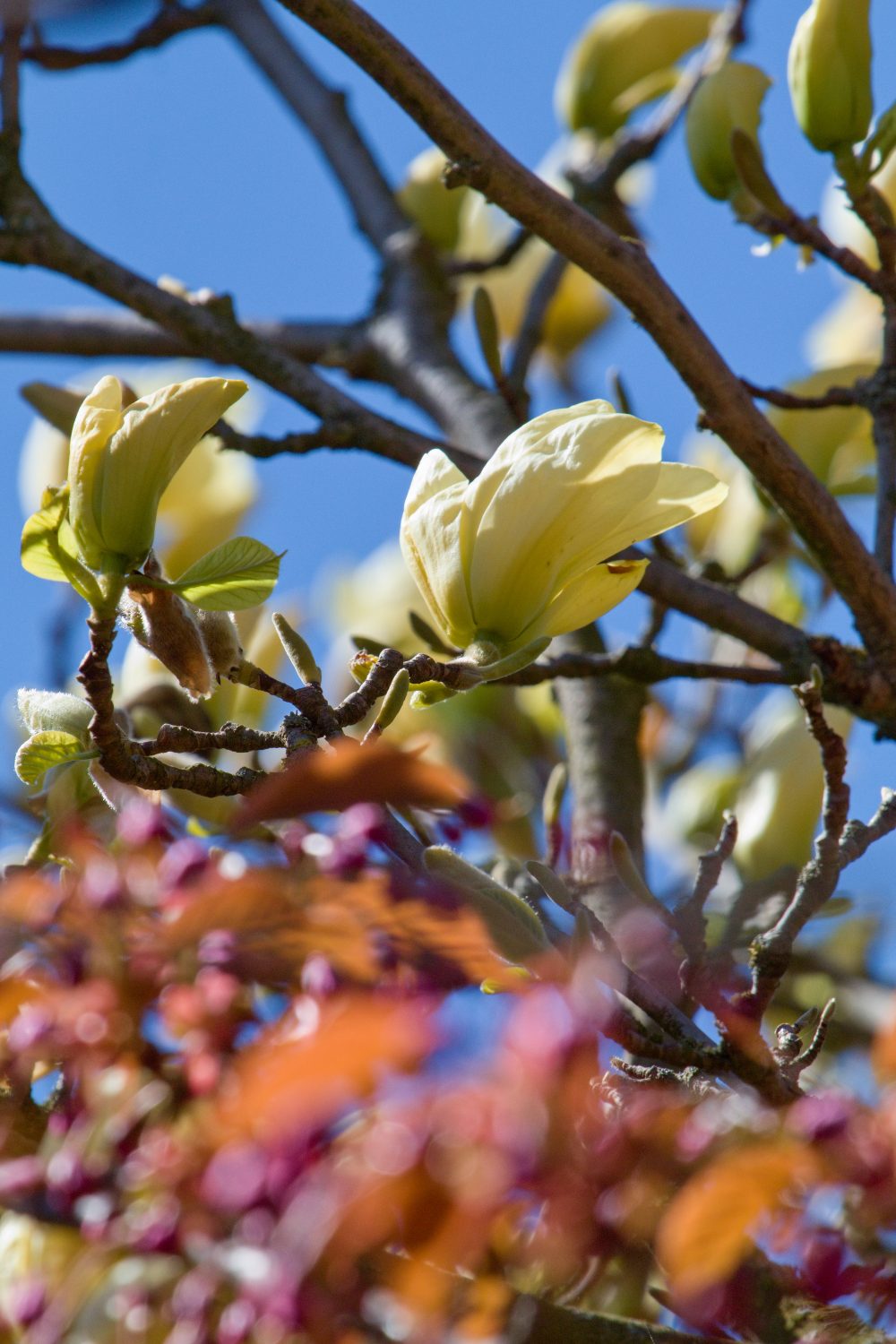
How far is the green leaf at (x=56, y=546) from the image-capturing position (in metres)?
0.70

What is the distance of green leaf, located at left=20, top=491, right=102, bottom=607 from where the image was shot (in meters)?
0.70

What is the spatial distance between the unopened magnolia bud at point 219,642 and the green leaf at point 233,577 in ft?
0.15

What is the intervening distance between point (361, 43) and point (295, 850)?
53 centimetres

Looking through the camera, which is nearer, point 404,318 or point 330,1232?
point 330,1232

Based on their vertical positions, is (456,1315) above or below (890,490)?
below

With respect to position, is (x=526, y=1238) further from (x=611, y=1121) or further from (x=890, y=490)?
(x=890, y=490)

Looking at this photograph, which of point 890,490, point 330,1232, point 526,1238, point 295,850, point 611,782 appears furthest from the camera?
point 611,782

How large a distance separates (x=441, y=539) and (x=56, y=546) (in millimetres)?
208

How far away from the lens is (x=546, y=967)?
1.88 ft

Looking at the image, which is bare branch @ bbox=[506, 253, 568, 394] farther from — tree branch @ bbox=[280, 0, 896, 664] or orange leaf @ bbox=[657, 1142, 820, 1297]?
orange leaf @ bbox=[657, 1142, 820, 1297]

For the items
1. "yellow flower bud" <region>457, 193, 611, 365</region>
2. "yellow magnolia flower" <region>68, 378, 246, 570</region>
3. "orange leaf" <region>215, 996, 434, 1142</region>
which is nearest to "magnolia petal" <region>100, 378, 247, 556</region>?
"yellow magnolia flower" <region>68, 378, 246, 570</region>

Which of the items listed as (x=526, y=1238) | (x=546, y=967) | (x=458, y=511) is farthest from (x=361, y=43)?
(x=526, y=1238)

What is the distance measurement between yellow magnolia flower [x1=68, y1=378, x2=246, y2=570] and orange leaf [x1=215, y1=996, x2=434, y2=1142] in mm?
339

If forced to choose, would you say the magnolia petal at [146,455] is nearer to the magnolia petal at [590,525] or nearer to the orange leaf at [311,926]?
the magnolia petal at [590,525]
